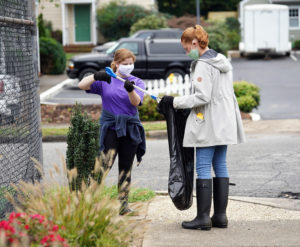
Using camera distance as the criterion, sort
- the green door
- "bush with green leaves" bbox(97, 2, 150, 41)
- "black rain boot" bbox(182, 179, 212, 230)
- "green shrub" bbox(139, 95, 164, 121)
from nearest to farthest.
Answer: "black rain boot" bbox(182, 179, 212, 230) → "green shrub" bbox(139, 95, 164, 121) → "bush with green leaves" bbox(97, 2, 150, 41) → the green door

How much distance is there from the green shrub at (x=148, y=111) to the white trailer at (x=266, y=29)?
72.2 ft

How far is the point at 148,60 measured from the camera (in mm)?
23734

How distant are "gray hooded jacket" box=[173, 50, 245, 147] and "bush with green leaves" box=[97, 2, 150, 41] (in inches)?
1365

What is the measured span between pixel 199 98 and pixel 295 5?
4112cm

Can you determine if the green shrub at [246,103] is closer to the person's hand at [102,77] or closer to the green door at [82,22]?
the person's hand at [102,77]

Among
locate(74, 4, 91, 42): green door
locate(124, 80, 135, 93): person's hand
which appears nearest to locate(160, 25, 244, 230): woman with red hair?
locate(124, 80, 135, 93): person's hand

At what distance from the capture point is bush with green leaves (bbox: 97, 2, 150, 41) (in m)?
40.3

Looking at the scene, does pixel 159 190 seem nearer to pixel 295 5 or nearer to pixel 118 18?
pixel 118 18

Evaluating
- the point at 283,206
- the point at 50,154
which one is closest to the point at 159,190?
the point at 283,206

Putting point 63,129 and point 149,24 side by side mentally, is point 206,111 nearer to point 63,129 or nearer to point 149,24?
point 63,129

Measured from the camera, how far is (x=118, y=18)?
4038 centimetres

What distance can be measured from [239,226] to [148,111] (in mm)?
9042

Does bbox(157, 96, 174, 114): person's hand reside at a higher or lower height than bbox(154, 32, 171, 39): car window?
lower

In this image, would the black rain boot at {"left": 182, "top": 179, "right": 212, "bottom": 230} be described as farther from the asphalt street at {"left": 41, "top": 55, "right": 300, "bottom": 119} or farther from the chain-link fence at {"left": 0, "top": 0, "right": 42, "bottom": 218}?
the asphalt street at {"left": 41, "top": 55, "right": 300, "bottom": 119}
